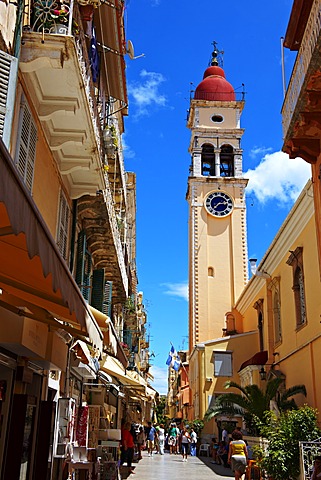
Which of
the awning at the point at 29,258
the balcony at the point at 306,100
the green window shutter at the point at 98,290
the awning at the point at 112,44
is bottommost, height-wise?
the awning at the point at 29,258

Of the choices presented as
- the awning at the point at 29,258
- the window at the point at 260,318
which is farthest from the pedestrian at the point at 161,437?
the awning at the point at 29,258

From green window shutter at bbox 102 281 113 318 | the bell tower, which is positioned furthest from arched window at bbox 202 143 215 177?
green window shutter at bbox 102 281 113 318

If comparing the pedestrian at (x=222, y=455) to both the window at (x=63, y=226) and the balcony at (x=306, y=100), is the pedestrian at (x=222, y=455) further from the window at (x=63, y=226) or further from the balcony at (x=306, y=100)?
the balcony at (x=306, y=100)

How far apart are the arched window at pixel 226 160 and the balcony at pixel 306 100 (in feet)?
115

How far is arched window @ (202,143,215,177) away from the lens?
47.0 m

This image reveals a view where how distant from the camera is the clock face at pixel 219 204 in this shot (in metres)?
44.9

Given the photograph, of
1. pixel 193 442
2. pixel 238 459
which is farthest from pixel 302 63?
pixel 193 442

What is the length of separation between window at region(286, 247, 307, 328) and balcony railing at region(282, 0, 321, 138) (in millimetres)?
9373

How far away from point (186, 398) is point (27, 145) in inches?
1654

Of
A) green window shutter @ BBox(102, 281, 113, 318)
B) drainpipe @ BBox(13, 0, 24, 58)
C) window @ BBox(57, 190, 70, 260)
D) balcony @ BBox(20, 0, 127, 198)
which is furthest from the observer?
green window shutter @ BBox(102, 281, 113, 318)

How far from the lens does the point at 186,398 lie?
4716 centimetres

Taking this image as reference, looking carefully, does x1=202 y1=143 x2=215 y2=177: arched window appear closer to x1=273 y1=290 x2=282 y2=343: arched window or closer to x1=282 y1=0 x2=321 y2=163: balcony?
x1=273 y1=290 x2=282 y2=343: arched window

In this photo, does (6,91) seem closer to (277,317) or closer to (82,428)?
→ (82,428)

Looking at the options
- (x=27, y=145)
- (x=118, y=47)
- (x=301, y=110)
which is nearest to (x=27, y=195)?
(x=27, y=145)
